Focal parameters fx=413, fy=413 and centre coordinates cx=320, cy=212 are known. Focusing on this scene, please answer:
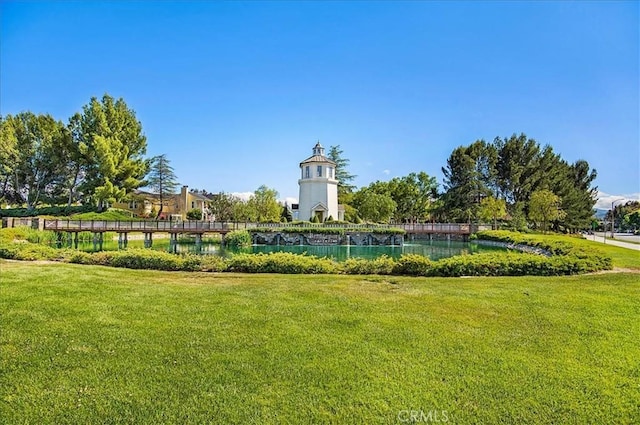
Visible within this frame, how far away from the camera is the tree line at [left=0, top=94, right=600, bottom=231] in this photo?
4462 cm

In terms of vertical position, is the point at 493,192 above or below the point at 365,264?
above

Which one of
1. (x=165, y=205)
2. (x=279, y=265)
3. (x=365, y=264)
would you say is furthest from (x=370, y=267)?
(x=165, y=205)

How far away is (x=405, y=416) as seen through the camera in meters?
3.61

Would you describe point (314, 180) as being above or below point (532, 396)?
above

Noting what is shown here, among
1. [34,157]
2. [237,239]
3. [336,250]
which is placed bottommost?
[336,250]

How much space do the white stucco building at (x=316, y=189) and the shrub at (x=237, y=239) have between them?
12.5 metres

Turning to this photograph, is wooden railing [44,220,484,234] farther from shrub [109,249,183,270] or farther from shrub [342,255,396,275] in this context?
shrub [342,255,396,275]

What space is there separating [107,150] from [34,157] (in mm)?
10203

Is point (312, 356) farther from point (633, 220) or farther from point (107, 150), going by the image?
point (633, 220)

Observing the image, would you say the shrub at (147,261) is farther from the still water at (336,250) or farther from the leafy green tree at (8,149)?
the leafy green tree at (8,149)

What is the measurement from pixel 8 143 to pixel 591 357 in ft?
171

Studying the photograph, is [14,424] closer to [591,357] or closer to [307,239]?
[591,357]

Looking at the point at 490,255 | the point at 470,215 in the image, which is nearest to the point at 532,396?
the point at 490,255

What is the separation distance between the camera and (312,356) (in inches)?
184
